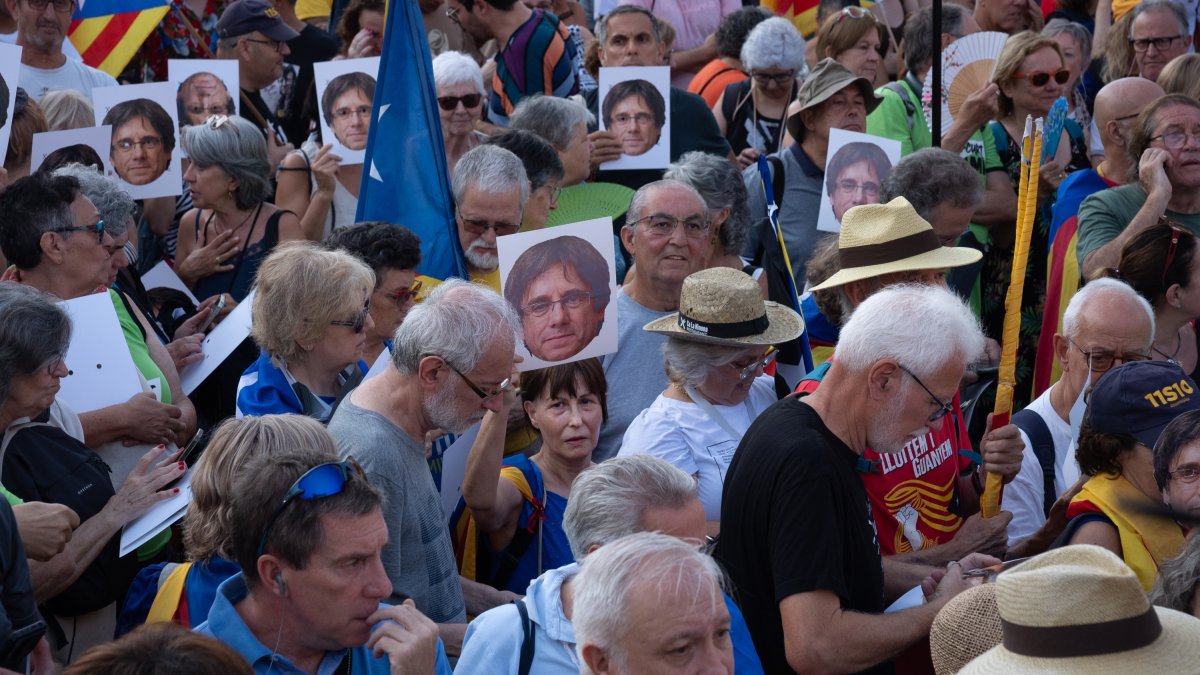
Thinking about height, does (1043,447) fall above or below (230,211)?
below

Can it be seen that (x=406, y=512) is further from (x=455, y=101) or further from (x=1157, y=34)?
(x=1157, y=34)

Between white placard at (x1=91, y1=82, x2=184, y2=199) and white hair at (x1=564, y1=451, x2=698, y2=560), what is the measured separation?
363 centimetres

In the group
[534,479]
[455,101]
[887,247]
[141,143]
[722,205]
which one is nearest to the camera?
[534,479]

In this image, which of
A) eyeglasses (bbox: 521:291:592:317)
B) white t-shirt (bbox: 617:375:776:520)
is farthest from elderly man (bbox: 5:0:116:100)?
white t-shirt (bbox: 617:375:776:520)

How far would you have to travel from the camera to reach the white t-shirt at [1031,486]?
177 inches

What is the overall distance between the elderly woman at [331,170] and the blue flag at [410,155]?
3.28 ft

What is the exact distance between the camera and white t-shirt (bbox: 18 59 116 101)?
277 inches

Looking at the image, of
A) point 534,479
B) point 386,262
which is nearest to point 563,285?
point 386,262

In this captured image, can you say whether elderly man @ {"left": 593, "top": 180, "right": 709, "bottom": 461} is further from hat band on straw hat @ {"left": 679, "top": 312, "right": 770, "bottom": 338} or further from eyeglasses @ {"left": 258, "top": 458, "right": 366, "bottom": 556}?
eyeglasses @ {"left": 258, "top": 458, "right": 366, "bottom": 556}

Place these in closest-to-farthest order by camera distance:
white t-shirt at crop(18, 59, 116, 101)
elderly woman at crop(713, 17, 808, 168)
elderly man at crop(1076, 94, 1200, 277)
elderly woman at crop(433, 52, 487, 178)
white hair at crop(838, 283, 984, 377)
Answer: white hair at crop(838, 283, 984, 377) < elderly man at crop(1076, 94, 1200, 277) < elderly woman at crop(433, 52, 487, 178) < white t-shirt at crop(18, 59, 116, 101) < elderly woman at crop(713, 17, 808, 168)

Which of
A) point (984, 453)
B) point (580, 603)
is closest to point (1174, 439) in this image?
point (984, 453)

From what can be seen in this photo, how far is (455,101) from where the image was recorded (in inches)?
259

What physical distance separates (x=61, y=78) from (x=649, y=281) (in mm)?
3708

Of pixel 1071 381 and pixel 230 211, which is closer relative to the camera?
pixel 1071 381
